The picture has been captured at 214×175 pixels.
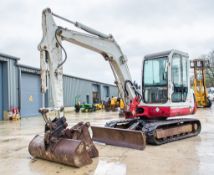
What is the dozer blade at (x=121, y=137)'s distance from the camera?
21.8ft

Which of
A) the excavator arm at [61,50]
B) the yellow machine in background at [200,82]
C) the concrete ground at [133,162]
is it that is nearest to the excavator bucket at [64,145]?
the concrete ground at [133,162]

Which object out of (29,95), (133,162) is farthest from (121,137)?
(29,95)

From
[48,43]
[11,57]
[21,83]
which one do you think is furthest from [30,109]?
[48,43]

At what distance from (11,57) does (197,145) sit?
15841mm

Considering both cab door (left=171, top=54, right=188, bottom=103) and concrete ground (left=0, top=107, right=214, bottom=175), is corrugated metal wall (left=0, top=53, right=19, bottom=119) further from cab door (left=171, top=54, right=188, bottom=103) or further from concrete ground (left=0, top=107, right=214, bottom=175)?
cab door (left=171, top=54, right=188, bottom=103)

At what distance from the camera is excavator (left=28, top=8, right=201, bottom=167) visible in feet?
18.5

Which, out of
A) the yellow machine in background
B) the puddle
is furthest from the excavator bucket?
the yellow machine in background

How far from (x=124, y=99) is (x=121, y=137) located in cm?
151

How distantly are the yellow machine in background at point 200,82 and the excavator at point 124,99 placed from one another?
1484cm

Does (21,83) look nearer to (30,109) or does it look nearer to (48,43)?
(30,109)

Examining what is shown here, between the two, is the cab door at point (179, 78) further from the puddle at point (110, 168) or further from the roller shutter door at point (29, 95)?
the roller shutter door at point (29, 95)

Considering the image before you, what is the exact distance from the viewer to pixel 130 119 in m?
8.34

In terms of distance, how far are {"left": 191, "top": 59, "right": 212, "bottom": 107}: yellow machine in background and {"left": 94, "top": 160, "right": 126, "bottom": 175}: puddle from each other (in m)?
19.0

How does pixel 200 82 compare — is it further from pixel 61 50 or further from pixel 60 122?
pixel 60 122
